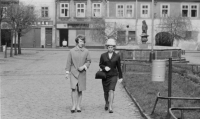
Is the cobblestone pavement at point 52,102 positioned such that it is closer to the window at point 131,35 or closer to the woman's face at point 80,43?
the woman's face at point 80,43

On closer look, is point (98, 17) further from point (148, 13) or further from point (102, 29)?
point (102, 29)

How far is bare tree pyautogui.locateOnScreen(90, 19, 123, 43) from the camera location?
46.7 m

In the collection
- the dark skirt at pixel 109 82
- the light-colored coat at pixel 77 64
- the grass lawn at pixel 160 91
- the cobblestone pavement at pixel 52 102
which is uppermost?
the light-colored coat at pixel 77 64

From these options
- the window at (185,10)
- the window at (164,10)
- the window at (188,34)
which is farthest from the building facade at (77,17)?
the window at (188,34)

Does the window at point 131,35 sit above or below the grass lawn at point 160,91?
above

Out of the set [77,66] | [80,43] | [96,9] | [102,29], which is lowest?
[77,66]

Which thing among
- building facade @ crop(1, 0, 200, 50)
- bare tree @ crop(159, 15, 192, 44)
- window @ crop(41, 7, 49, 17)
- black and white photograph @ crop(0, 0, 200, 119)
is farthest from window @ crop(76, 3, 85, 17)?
bare tree @ crop(159, 15, 192, 44)

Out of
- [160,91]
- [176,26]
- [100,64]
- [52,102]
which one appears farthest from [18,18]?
[100,64]

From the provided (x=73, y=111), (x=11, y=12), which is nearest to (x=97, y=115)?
(x=73, y=111)

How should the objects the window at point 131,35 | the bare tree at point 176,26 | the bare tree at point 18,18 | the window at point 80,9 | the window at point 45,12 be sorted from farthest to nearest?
the window at point 45,12 → the window at point 80,9 → the window at point 131,35 → the bare tree at point 176,26 → the bare tree at point 18,18

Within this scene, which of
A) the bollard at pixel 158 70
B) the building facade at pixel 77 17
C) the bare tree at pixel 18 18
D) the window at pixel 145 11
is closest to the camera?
the bollard at pixel 158 70

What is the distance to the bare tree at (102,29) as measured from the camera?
46659 mm

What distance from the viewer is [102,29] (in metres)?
48.1

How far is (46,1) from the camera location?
184ft
